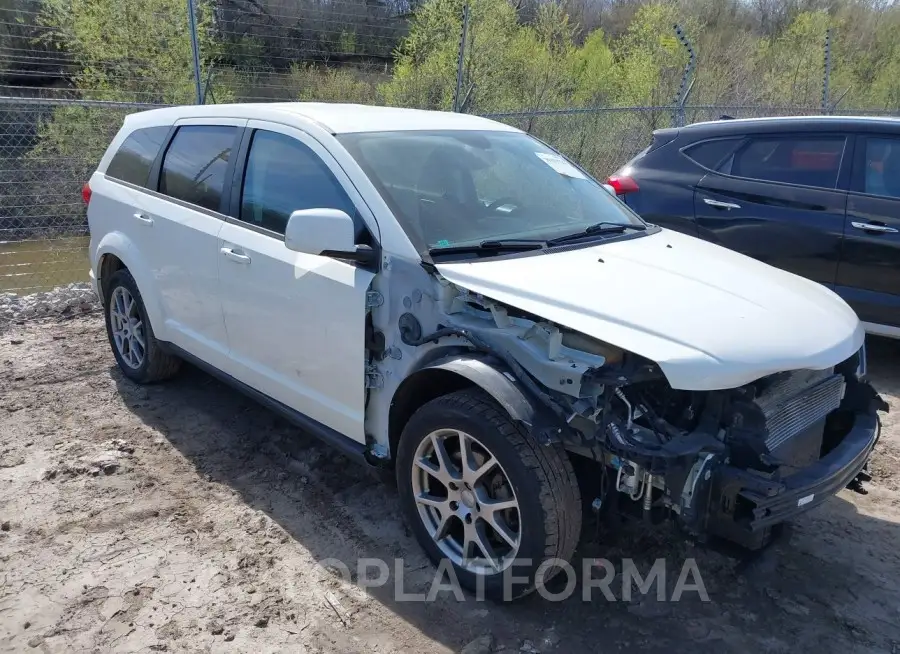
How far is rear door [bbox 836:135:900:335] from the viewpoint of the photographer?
4.96 m

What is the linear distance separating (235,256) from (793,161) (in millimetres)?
4258

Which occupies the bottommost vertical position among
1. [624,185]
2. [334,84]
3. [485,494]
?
[485,494]

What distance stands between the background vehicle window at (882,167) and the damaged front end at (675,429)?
290 cm

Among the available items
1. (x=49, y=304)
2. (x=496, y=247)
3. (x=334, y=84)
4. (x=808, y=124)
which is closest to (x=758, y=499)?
(x=496, y=247)

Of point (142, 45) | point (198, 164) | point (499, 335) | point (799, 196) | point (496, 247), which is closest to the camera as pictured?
point (499, 335)

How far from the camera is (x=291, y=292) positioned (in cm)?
339

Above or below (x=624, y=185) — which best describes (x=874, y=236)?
below

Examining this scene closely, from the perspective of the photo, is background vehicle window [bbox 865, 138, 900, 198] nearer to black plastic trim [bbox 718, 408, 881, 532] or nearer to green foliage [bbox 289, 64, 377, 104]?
black plastic trim [bbox 718, 408, 881, 532]

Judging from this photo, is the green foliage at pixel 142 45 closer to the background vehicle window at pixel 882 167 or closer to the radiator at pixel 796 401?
the background vehicle window at pixel 882 167

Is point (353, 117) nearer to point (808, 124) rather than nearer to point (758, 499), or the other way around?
point (758, 499)

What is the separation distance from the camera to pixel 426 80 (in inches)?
534

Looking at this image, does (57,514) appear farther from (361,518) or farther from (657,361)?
(657,361)

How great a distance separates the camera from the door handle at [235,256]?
3640mm

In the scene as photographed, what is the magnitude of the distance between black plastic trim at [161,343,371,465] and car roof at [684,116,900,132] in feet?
14.0
